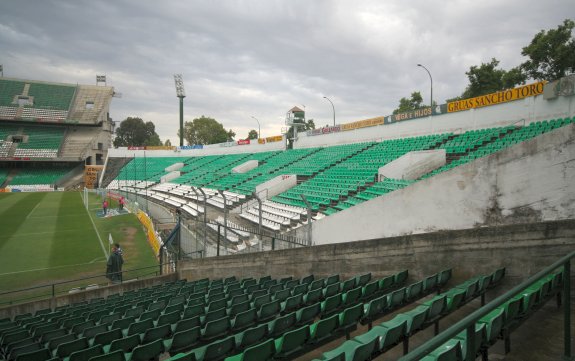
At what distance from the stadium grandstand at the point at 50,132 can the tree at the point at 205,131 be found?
2649 centimetres

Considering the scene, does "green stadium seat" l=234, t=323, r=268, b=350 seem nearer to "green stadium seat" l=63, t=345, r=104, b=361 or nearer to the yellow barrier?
"green stadium seat" l=63, t=345, r=104, b=361

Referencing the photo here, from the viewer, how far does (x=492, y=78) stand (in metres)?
33.9

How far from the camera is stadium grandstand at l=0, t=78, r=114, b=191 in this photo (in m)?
55.7

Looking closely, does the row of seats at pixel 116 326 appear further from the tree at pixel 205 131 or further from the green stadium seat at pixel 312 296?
the tree at pixel 205 131

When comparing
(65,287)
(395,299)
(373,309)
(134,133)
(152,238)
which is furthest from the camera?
(134,133)

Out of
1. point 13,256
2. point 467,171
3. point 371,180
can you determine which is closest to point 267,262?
point 467,171

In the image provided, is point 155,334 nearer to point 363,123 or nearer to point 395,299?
point 395,299

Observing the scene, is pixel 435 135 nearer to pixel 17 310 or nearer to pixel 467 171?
pixel 467 171

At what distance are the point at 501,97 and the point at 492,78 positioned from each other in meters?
18.2

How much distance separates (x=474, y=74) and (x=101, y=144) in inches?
2346

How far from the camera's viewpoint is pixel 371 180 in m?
17.9

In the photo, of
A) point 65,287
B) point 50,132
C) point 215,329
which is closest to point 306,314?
point 215,329

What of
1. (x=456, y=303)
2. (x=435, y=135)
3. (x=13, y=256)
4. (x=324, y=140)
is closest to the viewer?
(x=456, y=303)

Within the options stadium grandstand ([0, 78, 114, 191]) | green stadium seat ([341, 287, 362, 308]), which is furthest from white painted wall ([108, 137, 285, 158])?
green stadium seat ([341, 287, 362, 308])
